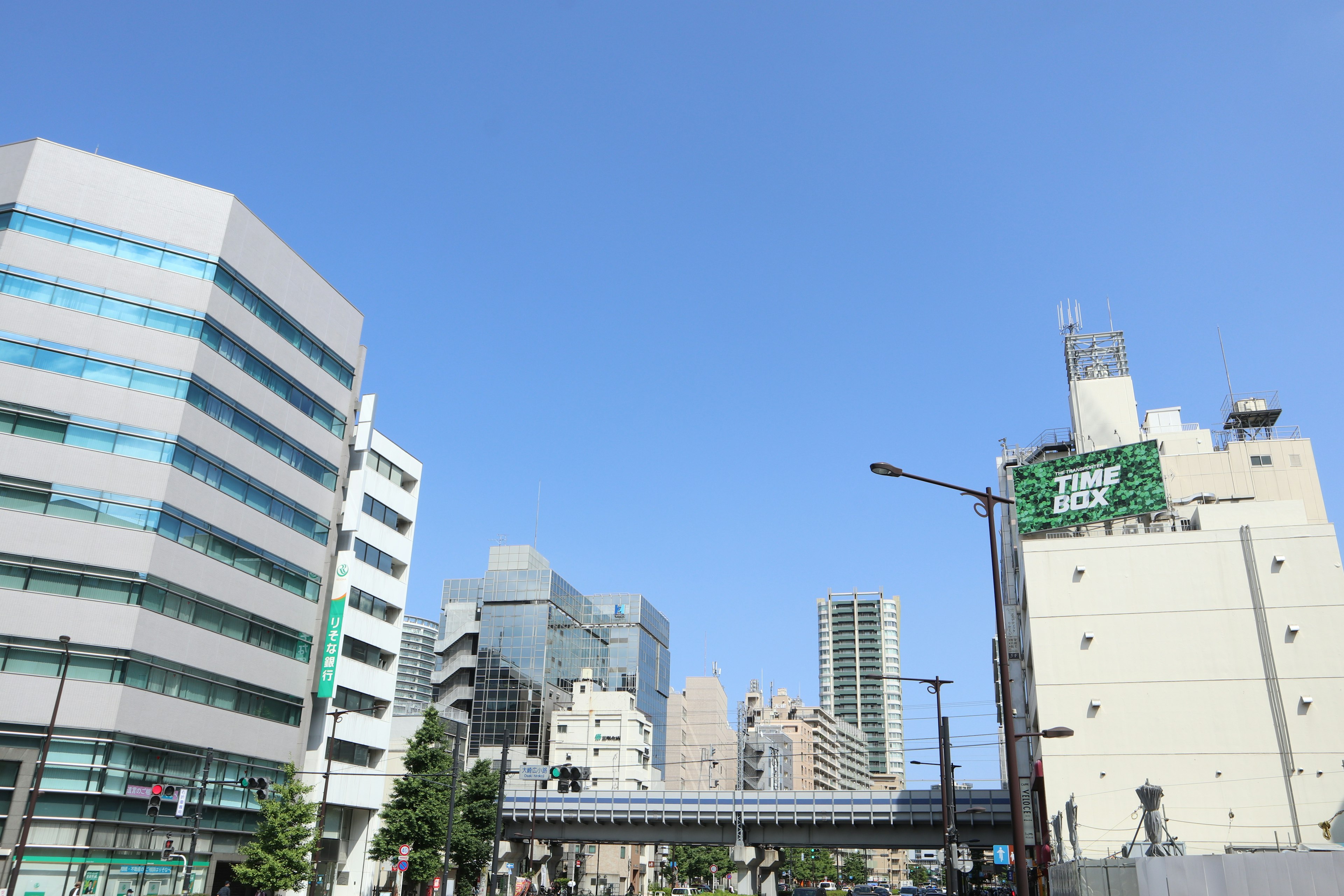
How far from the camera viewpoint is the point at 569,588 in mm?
122875

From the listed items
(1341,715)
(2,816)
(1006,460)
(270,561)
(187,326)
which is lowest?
(2,816)

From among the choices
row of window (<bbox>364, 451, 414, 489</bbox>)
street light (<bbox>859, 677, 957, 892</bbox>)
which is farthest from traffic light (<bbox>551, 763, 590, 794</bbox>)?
row of window (<bbox>364, 451, 414, 489</bbox>)

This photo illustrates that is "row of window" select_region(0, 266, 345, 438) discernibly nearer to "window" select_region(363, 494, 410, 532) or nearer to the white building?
"window" select_region(363, 494, 410, 532)

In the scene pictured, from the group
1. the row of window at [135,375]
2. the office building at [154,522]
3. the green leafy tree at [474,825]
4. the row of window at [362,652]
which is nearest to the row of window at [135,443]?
the office building at [154,522]

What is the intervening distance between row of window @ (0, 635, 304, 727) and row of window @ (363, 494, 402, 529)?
13.5 meters

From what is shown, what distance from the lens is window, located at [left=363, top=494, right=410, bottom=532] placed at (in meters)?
60.1

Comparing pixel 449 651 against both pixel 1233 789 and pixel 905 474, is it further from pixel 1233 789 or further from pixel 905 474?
pixel 905 474

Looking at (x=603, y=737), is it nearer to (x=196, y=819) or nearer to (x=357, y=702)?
(x=357, y=702)

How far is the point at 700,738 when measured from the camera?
148 meters

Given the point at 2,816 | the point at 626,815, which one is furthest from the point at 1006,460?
the point at 2,816

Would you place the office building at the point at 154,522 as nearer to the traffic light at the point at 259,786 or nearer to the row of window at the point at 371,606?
the row of window at the point at 371,606

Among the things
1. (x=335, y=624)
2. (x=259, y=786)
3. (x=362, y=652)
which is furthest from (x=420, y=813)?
(x=259, y=786)

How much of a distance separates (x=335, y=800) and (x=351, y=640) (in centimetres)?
889

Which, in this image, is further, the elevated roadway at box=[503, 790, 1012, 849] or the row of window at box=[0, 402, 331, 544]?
the elevated roadway at box=[503, 790, 1012, 849]
